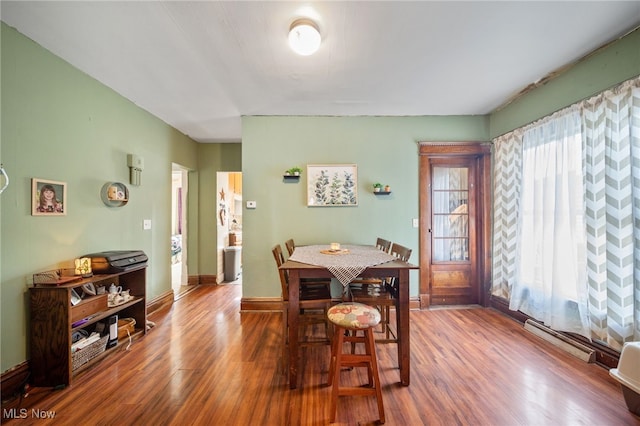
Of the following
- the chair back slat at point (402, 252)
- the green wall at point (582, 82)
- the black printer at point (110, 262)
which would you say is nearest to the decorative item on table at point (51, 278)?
the black printer at point (110, 262)

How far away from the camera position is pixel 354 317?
1.59 m

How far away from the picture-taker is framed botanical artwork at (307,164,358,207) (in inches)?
131

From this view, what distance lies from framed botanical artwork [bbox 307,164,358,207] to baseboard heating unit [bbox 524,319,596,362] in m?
2.33

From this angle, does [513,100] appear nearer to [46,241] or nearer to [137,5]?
[137,5]

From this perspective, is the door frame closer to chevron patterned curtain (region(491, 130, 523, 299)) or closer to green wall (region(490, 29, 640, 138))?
chevron patterned curtain (region(491, 130, 523, 299))

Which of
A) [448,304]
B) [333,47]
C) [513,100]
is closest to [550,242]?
[448,304]

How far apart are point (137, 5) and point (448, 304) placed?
14.1 feet

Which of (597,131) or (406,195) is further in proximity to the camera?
(406,195)

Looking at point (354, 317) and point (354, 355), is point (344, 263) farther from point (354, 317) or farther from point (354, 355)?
point (354, 355)

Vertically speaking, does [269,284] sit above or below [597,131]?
below

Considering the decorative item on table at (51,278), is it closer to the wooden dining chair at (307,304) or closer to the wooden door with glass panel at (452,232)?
the wooden dining chair at (307,304)

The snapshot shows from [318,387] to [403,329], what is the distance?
763 mm

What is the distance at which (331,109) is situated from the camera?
10.4ft

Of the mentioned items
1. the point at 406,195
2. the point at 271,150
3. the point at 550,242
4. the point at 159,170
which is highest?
the point at 271,150
